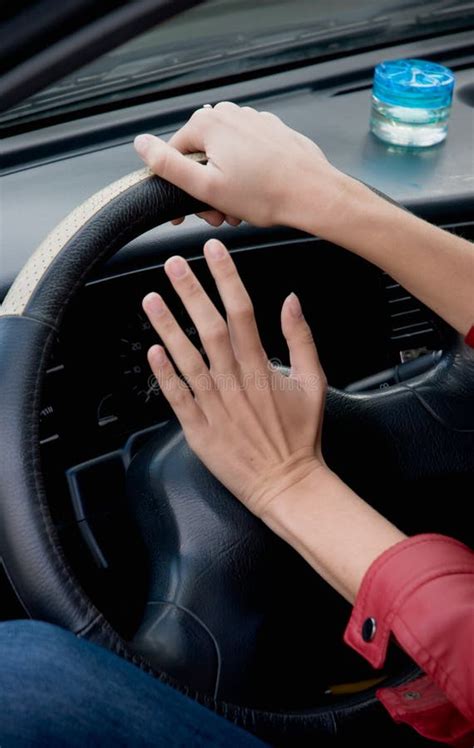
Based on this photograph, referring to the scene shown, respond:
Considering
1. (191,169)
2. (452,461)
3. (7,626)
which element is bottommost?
(452,461)

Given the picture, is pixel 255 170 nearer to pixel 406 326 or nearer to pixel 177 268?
pixel 177 268

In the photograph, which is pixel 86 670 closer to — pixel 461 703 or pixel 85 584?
Result: pixel 461 703

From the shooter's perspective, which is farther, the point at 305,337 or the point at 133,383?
the point at 133,383

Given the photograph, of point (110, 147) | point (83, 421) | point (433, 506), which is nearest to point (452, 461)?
point (433, 506)

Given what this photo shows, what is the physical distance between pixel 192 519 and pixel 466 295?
12.7 inches

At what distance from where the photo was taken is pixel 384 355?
4.06 ft

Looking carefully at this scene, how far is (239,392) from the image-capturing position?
776 millimetres

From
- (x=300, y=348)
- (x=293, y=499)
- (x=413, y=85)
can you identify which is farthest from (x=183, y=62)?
(x=293, y=499)

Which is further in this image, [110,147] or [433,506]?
[110,147]

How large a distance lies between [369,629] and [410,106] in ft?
2.64

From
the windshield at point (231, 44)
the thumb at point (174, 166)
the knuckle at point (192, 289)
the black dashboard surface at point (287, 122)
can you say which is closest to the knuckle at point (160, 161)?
the thumb at point (174, 166)

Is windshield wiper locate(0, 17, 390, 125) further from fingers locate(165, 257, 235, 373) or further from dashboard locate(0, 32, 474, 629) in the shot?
fingers locate(165, 257, 235, 373)

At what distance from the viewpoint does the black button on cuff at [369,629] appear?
0.66 metres

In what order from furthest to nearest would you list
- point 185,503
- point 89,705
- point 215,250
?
1. point 185,503
2. point 215,250
3. point 89,705
